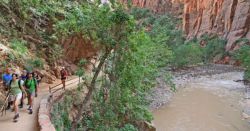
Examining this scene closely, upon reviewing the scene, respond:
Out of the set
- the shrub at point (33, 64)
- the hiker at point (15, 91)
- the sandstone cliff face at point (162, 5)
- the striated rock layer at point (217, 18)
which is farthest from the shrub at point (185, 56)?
the sandstone cliff face at point (162, 5)

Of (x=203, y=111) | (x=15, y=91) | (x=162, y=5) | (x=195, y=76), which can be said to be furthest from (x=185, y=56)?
(x=162, y=5)

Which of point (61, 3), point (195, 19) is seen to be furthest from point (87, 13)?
point (195, 19)

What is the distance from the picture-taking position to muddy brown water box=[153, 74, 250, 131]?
22.9m

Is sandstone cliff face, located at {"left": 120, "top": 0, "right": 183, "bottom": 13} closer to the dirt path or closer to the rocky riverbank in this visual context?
the rocky riverbank

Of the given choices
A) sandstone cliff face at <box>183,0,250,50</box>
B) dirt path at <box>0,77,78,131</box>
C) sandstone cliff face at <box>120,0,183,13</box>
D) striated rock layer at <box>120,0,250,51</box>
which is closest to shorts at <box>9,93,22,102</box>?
dirt path at <box>0,77,78,131</box>

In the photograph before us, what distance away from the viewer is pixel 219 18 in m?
75.0

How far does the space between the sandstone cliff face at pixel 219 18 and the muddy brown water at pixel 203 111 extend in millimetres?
27652

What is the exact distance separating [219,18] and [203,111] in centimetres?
5064

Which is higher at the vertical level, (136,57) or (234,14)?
(234,14)

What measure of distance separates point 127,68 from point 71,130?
306 cm

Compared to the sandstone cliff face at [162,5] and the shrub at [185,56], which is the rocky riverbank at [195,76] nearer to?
the shrub at [185,56]

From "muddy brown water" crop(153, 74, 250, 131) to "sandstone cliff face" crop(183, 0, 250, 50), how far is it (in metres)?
27.7

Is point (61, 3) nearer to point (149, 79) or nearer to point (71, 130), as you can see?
point (149, 79)

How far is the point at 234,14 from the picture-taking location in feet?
228
